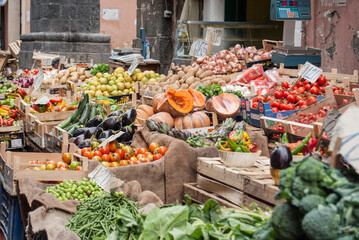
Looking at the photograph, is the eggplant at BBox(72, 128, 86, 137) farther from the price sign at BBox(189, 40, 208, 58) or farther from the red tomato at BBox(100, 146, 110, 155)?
the price sign at BBox(189, 40, 208, 58)

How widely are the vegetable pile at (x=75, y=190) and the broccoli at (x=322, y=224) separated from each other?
2579 millimetres

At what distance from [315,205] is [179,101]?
4470 millimetres

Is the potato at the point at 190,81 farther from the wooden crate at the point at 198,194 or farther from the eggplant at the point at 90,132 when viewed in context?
the wooden crate at the point at 198,194

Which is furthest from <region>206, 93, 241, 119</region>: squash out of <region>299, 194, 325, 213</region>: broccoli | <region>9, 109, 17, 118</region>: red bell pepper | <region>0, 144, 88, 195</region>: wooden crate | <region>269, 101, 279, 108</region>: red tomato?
<region>299, 194, 325, 213</region>: broccoli

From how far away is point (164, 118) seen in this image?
19.1 ft

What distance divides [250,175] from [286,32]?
16.0 ft

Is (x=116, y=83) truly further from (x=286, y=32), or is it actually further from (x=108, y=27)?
(x=108, y=27)

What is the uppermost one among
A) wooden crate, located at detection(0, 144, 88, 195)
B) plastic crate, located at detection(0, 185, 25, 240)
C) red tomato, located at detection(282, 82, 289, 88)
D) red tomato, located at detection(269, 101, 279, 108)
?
red tomato, located at detection(282, 82, 289, 88)

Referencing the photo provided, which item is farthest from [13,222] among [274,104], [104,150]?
[274,104]

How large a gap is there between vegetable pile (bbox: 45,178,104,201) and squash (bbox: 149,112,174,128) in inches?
71.3

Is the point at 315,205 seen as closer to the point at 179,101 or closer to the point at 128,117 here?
the point at 128,117

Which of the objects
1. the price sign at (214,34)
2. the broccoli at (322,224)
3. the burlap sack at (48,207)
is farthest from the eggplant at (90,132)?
the broccoli at (322,224)

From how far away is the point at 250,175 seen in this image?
11.5 feet

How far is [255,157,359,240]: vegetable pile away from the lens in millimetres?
1615
